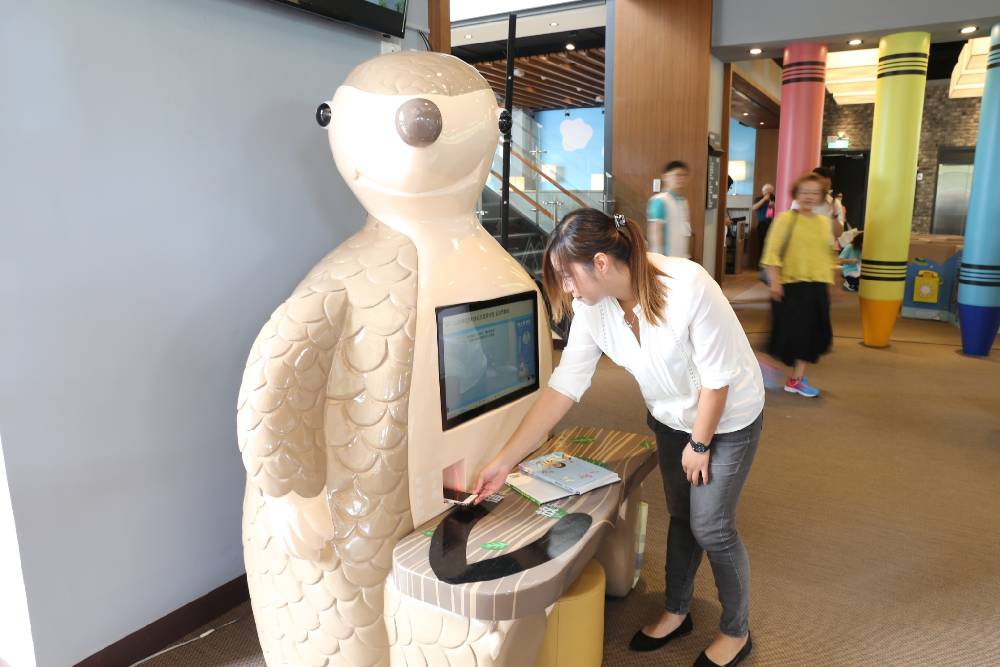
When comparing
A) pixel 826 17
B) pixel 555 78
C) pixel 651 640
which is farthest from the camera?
pixel 555 78

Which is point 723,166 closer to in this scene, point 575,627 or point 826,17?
point 826,17

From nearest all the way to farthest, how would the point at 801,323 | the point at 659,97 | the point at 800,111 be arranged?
the point at 801,323 < the point at 800,111 < the point at 659,97

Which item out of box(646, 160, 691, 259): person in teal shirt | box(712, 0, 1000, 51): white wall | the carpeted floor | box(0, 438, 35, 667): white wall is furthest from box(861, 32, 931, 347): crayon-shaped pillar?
box(0, 438, 35, 667): white wall

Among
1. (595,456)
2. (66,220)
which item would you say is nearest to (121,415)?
(66,220)

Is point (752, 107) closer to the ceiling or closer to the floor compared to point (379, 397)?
closer to the ceiling

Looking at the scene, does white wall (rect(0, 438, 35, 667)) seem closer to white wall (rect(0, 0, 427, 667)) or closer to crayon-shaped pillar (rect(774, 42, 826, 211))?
white wall (rect(0, 0, 427, 667))

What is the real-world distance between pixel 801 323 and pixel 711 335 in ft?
9.52

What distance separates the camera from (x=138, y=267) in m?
1.75

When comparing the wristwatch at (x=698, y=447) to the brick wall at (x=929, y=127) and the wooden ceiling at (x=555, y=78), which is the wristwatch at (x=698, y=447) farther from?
the brick wall at (x=929, y=127)

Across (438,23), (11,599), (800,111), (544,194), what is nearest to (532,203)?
(544,194)

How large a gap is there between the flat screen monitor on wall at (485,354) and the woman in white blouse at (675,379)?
0.37 feet

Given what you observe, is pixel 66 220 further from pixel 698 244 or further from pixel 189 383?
pixel 698 244

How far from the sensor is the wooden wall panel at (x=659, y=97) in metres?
6.12

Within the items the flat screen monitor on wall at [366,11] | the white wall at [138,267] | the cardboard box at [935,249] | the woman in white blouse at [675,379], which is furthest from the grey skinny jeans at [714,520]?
the cardboard box at [935,249]
